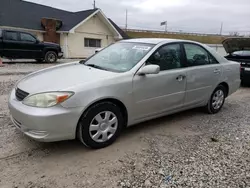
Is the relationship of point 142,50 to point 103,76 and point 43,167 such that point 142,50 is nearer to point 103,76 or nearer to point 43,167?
point 103,76

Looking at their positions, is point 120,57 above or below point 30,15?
below

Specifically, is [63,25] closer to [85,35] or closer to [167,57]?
[85,35]

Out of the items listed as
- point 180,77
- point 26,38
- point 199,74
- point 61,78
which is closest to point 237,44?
point 199,74

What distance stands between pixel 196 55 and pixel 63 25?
17993mm

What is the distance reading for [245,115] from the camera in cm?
496

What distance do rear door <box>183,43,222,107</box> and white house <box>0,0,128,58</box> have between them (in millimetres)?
16315

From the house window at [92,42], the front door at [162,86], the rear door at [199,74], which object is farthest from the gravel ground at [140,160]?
the house window at [92,42]

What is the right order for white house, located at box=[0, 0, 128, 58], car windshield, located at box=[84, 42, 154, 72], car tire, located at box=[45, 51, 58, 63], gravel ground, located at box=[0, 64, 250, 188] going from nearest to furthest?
gravel ground, located at box=[0, 64, 250, 188] < car windshield, located at box=[84, 42, 154, 72] < car tire, located at box=[45, 51, 58, 63] < white house, located at box=[0, 0, 128, 58]

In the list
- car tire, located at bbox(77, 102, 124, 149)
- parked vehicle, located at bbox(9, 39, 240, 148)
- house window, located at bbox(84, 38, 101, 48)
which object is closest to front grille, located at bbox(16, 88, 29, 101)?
parked vehicle, located at bbox(9, 39, 240, 148)

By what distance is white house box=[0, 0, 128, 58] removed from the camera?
18656 millimetres

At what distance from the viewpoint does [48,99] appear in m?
2.76

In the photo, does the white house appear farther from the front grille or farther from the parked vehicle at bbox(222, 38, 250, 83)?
the front grille

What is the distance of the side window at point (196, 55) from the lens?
13.8ft

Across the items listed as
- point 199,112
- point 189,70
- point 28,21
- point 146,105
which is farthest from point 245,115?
point 28,21
